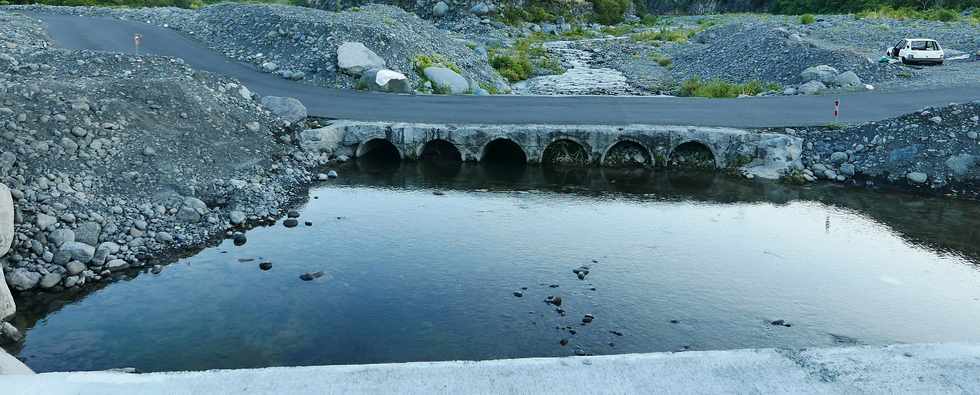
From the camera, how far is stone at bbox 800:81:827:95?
33844mm

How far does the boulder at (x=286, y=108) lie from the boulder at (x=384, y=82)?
212 inches

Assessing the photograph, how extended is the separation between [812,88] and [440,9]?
146 feet

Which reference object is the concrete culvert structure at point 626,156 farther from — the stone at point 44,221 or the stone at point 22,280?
the stone at point 22,280

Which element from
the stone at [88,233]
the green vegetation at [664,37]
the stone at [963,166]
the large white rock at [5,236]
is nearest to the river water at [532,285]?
the large white rock at [5,236]

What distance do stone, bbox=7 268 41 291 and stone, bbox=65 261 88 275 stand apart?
0.63 metres

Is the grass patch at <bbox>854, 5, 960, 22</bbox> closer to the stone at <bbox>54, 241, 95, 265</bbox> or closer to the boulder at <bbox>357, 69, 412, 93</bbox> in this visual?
the boulder at <bbox>357, 69, 412, 93</bbox>

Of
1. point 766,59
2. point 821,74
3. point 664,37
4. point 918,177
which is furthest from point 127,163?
point 664,37

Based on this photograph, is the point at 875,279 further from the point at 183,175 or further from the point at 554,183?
the point at 183,175

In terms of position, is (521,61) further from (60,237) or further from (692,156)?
(60,237)

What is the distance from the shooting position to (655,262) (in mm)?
18188

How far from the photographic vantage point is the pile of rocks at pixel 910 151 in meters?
24.6

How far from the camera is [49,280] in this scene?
15.9 meters

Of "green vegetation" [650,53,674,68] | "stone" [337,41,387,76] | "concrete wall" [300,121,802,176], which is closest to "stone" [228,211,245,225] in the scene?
"concrete wall" [300,121,802,176]

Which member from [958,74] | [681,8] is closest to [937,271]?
[958,74]
